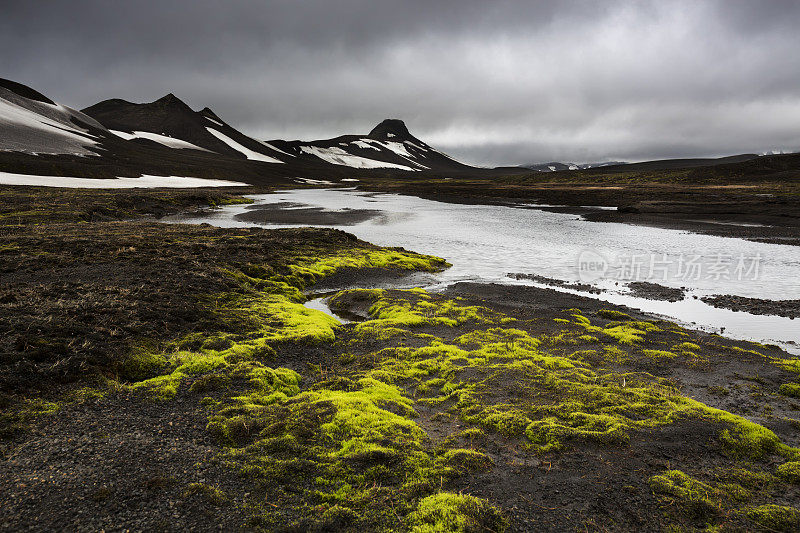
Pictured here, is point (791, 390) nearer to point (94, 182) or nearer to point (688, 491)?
point (688, 491)

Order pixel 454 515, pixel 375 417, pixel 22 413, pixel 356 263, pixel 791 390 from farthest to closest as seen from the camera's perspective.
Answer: pixel 356 263 < pixel 791 390 < pixel 375 417 < pixel 22 413 < pixel 454 515

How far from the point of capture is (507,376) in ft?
41.0

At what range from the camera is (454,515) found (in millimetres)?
6770

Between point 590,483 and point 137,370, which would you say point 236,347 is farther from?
point 590,483

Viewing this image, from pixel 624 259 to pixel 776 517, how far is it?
2974cm

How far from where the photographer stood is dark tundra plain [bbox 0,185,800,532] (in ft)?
22.6

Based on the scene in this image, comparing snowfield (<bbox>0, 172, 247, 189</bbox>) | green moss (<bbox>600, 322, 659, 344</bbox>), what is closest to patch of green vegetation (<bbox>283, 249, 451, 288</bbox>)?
green moss (<bbox>600, 322, 659, 344</bbox>)

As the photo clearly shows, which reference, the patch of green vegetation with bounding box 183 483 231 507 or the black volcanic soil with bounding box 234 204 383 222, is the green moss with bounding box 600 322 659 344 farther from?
the black volcanic soil with bounding box 234 204 383 222

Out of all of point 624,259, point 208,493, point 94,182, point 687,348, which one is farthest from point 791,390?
point 94,182

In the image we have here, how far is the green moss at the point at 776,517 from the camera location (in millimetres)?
6652

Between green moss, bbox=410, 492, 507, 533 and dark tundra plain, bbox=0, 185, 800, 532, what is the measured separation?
37mm

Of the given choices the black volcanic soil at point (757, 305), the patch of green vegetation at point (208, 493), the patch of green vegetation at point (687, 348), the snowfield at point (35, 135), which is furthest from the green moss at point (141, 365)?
the snowfield at point (35, 135)

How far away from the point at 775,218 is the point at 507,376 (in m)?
64.5

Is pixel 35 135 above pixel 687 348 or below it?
above
